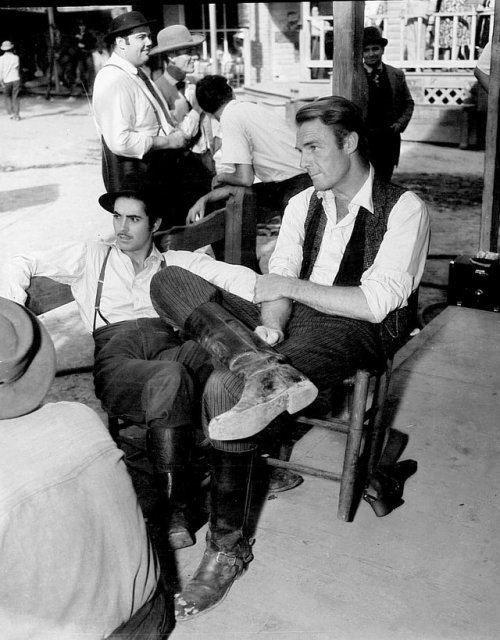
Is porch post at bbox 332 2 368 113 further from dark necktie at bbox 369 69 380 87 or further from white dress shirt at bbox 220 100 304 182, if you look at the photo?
dark necktie at bbox 369 69 380 87

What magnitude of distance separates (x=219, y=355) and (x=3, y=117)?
1943cm

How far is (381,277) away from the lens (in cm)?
282

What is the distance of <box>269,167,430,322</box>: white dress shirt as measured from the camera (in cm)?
282

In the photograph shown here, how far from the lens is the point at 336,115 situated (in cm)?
295

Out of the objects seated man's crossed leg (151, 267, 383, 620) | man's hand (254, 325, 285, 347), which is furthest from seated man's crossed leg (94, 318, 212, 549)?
man's hand (254, 325, 285, 347)

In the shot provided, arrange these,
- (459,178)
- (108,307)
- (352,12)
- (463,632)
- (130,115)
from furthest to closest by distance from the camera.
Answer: (459,178), (130,115), (352,12), (108,307), (463,632)

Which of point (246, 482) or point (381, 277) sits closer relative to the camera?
point (246, 482)

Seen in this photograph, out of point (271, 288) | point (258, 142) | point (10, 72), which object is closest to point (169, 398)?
point (271, 288)

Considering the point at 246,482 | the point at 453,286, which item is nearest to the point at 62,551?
the point at 246,482

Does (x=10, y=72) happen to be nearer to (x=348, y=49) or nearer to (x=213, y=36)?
(x=213, y=36)

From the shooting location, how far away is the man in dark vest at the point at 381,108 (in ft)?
21.9

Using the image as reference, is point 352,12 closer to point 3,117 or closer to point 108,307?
point 108,307

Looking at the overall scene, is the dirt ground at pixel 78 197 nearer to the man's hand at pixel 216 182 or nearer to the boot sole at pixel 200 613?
the man's hand at pixel 216 182

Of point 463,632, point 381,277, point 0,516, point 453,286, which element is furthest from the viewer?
point 453,286
